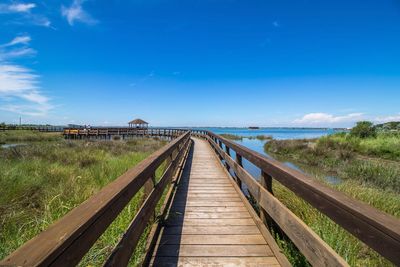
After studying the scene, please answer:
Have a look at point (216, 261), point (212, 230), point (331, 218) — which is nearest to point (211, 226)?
point (212, 230)

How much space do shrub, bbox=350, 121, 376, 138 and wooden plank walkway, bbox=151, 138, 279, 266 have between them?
20.0 meters

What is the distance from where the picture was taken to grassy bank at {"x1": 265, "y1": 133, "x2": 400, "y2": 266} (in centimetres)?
292

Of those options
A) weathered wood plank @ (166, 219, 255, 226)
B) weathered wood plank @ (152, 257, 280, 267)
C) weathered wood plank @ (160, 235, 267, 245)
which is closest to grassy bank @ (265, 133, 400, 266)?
weathered wood plank @ (152, 257, 280, 267)

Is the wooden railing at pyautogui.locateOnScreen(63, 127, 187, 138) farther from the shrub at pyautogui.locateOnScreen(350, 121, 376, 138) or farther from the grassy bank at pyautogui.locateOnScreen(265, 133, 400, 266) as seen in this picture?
the shrub at pyautogui.locateOnScreen(350, 121, 376, 138)

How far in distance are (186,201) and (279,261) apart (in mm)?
2332

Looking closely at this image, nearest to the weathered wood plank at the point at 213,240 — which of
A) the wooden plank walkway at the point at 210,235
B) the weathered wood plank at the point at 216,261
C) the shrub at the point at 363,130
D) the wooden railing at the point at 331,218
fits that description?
the wooden plank walkway at the point at 210,235

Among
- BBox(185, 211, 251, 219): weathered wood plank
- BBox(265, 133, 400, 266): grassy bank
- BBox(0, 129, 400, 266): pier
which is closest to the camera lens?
BBox(0, 129, 400, 266): pier

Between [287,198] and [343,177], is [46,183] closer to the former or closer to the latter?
[287,198]

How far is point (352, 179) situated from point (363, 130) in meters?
12.8

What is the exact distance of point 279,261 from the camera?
7.78 feet

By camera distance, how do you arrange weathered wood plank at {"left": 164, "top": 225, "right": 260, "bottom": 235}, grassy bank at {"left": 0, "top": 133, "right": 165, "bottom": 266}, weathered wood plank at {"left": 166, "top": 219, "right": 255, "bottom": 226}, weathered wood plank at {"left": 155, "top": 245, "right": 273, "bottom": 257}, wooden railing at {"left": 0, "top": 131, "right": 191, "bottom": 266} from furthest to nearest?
weathered wood plank at {"left": 166, "top": 219, "right": 255, "bottom": 226} < weathered wood plank at {"left": 164, "top": 225, "right": 260, "bottom": 235} < grassy bank at {"left": 0, "top": 133, "right": 165, "bottom": 266} < weathered wood plank at {"left": 155, "top": 245, "right": 273, "bottom": 257} < wooden railing at {"left": 0, "top": 131, "right": 191, "bottom": 266}

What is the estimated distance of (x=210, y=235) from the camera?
3.04 metres

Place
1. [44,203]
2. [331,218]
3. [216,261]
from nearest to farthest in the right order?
[331,218] → [216,261] → [44,203]

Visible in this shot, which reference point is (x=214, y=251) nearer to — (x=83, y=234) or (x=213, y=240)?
(x=213, y=240)
